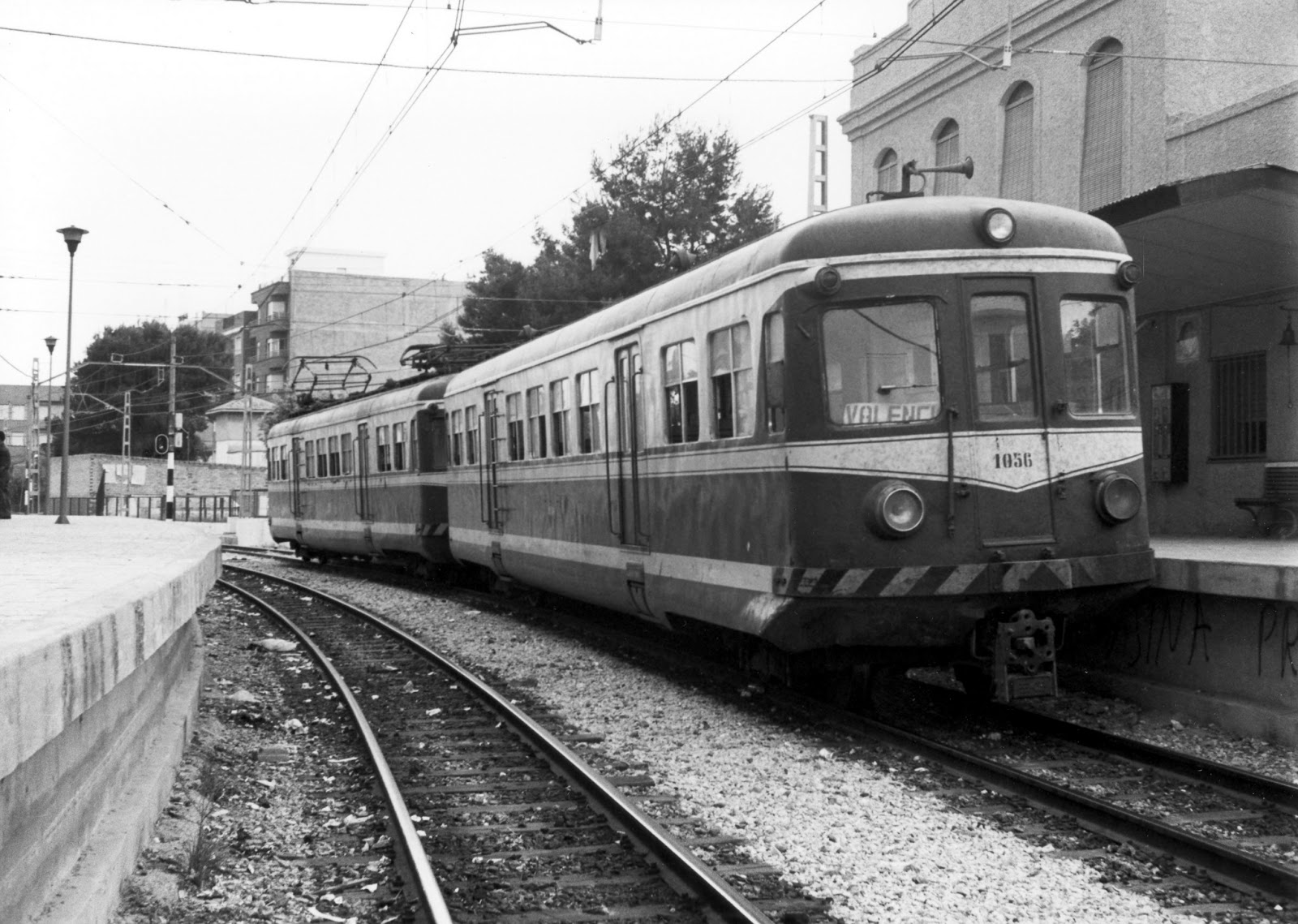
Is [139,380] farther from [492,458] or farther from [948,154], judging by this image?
[492,458]

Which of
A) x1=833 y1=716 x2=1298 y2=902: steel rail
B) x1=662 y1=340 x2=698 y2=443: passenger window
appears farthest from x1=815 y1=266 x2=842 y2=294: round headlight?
x1=833 y1=716 x2=1298 y2=902: steel rail

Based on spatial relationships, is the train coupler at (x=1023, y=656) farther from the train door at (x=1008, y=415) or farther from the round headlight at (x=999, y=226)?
the round headlight at (x=999, y=226)

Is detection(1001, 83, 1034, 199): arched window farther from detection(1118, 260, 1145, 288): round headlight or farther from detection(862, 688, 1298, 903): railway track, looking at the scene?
detection(862, 688, 1298, 903): railway track

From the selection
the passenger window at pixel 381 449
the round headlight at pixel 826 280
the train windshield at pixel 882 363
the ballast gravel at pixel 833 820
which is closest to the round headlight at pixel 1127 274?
the train windshield at pixel 882 363

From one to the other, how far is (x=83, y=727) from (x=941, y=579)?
15.9 ft

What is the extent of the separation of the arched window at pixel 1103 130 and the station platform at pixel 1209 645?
1073cm

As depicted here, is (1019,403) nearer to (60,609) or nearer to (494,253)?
(60,609)

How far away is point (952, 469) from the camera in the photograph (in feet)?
27.5

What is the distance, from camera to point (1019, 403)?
856 cm

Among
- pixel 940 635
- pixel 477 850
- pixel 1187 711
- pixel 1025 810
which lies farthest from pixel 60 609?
pixel 1187 711

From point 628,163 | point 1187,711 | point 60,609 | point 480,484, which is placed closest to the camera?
point 60,609

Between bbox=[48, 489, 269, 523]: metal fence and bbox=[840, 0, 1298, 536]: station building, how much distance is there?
32.5 meters

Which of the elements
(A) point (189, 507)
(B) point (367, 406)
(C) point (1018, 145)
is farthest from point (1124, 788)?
(A) point (189, 507)

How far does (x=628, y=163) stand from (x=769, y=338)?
142ft
